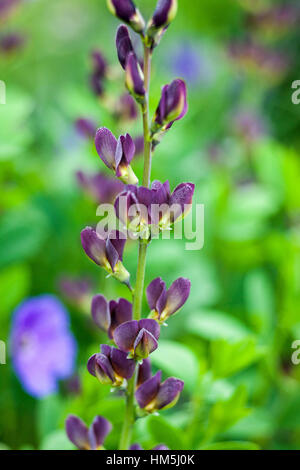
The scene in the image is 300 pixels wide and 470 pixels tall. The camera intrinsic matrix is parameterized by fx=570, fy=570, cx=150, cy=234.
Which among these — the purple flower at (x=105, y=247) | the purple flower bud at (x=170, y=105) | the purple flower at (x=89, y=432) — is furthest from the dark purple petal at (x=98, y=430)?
the purple flower bud at (x=170, y=105)

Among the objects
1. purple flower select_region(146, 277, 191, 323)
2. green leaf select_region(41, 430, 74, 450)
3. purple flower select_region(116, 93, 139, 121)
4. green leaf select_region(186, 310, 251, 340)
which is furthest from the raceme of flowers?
purple flower select_region(116, 93, 139, 121)

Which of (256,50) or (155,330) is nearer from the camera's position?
(155,330)

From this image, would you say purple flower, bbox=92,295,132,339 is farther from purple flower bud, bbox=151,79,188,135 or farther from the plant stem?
purple flower bud, bbox=151,79,188,135

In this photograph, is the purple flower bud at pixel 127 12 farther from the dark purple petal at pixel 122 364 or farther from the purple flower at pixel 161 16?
the dark purple petal at pixel 122 364
